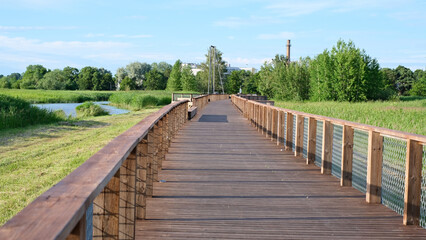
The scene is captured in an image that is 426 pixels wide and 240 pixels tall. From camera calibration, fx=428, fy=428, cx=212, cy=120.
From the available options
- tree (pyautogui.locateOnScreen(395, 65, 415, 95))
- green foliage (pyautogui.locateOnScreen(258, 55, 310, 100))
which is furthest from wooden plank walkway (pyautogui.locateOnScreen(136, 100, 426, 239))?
tree (pyautogui.locateOnScreen(395, 65, 415, 95))

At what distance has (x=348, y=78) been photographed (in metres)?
51.0

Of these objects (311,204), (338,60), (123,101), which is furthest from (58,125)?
(338,60)

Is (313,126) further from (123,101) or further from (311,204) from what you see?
(123,101)

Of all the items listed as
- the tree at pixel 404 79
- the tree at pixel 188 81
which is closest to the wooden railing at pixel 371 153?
the tree at pixel 188 81

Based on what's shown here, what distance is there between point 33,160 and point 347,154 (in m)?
8.18

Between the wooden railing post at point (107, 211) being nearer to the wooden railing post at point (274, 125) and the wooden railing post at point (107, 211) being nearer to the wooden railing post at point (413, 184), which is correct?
the wooden railing post at point (413, 184)

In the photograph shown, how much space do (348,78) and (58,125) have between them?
38777 millimetres

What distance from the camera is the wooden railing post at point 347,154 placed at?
5.60 metres

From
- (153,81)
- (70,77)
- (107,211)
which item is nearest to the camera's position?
(107,211)

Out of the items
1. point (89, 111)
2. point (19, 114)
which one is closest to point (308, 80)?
point (89, 111)

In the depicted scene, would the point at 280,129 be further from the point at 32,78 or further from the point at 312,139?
the point at 32,78

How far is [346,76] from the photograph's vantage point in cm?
5100

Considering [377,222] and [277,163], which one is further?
[277,163]

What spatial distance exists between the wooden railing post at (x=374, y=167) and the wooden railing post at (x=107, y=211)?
3.29 metres
